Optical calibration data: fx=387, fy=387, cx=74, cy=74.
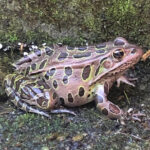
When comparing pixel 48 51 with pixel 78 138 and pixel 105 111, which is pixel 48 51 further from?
pixel 78 138

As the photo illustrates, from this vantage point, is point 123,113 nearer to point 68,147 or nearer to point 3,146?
point 68,147

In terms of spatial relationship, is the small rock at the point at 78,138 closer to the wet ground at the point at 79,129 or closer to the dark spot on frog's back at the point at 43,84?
the wet ground at the point at 79,129

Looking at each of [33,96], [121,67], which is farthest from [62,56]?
[121,67]

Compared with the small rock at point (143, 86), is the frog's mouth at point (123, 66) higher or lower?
higher

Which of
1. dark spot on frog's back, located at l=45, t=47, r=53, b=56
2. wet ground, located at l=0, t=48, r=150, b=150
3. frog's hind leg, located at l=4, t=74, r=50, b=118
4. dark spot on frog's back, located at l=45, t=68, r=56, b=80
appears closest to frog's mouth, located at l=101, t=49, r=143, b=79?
wet ground, located at l=0, t=48, r=150, b=150

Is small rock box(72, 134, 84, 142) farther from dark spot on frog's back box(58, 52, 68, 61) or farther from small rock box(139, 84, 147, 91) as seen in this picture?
small rock box(139, 84, 147, 91)

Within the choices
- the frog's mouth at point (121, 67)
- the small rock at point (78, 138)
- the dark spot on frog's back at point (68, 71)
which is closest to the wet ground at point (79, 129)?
the small rock at point (78, 138)

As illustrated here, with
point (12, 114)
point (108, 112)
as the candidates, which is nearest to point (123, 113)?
point (108, 112)
